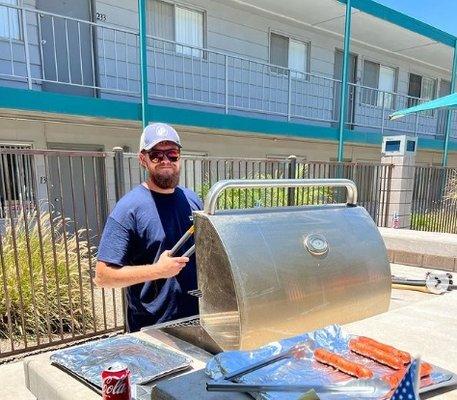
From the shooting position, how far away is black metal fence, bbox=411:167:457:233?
26.6 feet

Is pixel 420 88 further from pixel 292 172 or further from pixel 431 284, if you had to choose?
pixel 431 284

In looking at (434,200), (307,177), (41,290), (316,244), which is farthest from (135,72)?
(316,244)

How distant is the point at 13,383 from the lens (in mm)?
2990

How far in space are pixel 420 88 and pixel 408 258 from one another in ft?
41.5

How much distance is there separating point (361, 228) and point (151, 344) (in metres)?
1.09

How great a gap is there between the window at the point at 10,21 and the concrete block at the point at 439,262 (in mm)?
7076

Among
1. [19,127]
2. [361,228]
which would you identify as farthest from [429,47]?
[361,228]

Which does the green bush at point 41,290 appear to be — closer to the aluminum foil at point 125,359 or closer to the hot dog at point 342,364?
the aluminum foil at point 125,359

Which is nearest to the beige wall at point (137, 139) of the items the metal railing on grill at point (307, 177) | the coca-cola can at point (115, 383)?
the metal railing on grill at point (307, 177)

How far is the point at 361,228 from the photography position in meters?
1.88

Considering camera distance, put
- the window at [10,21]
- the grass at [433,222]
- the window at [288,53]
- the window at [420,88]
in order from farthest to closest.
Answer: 1. the window at [420,88]
2. the window at [288,53]
3. the grass at [433,222]
4. the window at [10,21]

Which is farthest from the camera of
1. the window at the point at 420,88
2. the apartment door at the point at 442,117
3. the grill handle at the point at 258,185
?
the apartment door at the point at 442,117

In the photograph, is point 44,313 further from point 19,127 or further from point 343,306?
point 19,127

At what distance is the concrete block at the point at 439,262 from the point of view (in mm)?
3961
